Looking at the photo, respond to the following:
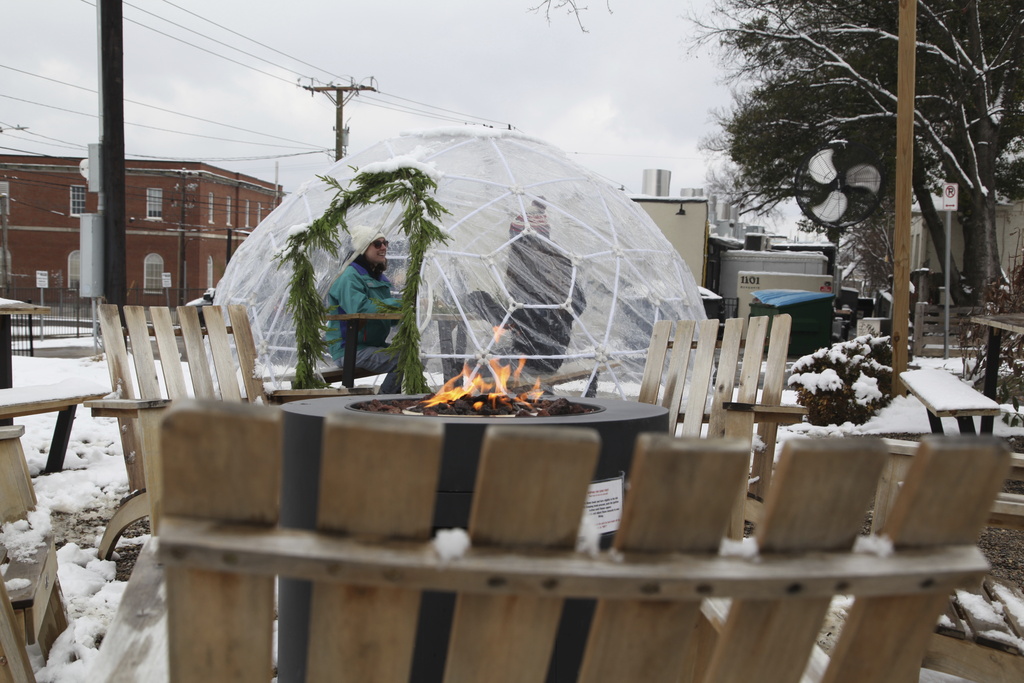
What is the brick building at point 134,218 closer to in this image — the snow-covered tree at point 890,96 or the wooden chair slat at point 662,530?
the snow-covered tree at point 890,96

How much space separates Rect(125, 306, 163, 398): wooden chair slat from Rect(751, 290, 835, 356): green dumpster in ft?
42.1

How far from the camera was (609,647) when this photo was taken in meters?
1.03

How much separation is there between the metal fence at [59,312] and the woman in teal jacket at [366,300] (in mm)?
11138

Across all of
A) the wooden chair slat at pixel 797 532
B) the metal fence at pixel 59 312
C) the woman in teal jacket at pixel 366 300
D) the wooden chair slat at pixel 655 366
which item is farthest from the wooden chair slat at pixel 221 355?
Answer: the metal fence at pixel 59 312

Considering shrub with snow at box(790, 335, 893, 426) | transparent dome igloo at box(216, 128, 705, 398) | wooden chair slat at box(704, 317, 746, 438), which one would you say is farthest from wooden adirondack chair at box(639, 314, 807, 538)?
shrub with snow at box(790, 335, 893, 426)

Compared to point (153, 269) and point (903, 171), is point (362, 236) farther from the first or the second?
point (153, 269)

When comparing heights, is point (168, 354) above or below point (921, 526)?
below

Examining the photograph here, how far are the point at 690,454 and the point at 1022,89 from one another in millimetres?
22290

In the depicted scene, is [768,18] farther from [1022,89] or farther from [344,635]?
[344,635]

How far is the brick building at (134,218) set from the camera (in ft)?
169

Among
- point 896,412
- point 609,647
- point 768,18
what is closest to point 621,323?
point 896,412

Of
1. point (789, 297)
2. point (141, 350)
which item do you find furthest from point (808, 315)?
point (141, 350)

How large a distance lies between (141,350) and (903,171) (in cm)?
673

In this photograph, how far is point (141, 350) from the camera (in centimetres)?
474
